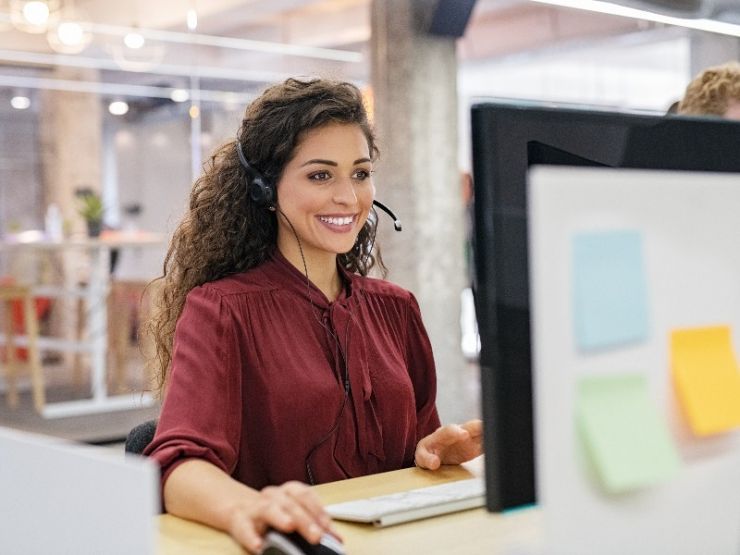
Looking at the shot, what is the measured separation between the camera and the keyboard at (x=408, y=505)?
1.27 m

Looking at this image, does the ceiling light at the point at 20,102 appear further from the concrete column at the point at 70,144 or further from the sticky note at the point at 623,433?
the sticky note at the point at 623,433

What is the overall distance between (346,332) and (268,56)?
483 centimetres

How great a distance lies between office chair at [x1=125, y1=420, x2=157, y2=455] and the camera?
5.43ft

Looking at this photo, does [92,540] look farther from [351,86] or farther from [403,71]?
[403,71]

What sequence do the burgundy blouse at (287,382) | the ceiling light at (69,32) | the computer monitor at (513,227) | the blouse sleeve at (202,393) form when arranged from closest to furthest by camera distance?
the computer monitor at (513,227)
the blouse sleeve at (202,393)
the burgundy blouse at (287,382)
the ceiling light at (69,32)

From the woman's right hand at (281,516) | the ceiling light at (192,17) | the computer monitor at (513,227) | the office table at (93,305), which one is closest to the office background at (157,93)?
the ceiling light at (192,17)

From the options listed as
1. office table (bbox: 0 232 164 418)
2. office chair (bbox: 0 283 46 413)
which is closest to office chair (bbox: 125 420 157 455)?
office table (bbox: 0 232 164 418)

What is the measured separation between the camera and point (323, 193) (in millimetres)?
1789

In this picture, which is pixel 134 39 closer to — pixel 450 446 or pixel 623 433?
pixel 450 446

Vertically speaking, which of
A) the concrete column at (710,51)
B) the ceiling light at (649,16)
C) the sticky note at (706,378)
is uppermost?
the concrete column at (710,51)

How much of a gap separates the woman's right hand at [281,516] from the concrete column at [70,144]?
5.75 m

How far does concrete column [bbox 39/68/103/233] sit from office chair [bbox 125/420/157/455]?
516 cm

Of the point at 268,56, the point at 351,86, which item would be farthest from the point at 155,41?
the point at 351,86

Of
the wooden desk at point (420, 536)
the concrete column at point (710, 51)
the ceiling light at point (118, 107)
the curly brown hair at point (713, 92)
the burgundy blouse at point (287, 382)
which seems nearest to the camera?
the wooden desk at point (420, 536)
